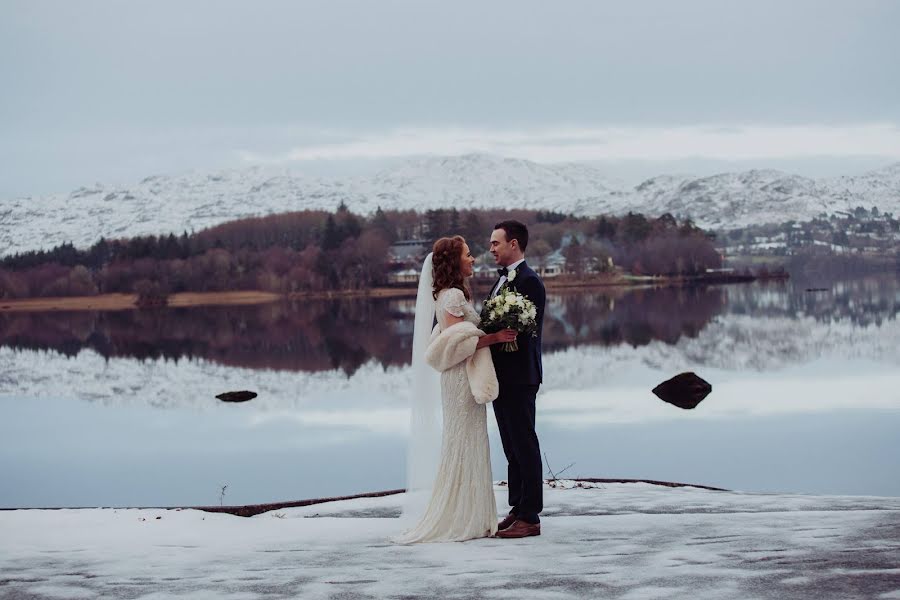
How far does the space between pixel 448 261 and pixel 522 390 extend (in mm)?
864

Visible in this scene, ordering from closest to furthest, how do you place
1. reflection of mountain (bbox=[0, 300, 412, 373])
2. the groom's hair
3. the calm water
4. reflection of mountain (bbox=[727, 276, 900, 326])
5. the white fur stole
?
the white fur stole < the groom's hair < the calm water < reflection of mountain (bbox=[0, 300, 412, 373]) < reflection of mountain (bbox=[727, 276, 900, 326])

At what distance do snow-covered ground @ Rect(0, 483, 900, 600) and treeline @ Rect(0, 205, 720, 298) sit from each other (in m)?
105

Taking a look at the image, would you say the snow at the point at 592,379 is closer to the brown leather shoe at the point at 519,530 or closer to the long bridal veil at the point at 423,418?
the long bridal veil at the point at 423,418

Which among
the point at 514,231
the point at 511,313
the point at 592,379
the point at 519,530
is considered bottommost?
the point at 592,379

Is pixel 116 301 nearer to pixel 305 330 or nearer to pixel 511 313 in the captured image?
pixel 305 330

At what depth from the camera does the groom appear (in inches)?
278

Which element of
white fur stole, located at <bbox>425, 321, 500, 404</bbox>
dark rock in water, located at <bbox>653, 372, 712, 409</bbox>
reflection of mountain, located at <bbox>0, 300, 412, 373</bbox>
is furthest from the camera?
reflection of mountain, located at <bbox>0, 300, 412, 373</bbox>

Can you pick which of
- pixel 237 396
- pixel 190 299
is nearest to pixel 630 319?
pixel 237 396

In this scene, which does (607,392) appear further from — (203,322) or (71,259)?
(71,259)

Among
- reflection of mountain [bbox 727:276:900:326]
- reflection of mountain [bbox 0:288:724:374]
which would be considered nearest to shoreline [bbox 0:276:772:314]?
reflection of mountain [bbox 0:288:724:374]

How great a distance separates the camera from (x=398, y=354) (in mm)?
42688

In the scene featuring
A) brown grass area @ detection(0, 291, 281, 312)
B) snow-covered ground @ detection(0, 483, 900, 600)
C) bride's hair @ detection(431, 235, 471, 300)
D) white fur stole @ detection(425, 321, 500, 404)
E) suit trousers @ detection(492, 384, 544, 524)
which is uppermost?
bride's hair @ detection(431, 235, 471, 300)

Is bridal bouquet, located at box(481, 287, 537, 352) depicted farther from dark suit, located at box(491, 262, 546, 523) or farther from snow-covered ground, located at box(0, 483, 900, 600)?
snow-covered ground, located at box(0, 483, 900, 600)

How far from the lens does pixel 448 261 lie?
23.0ft
